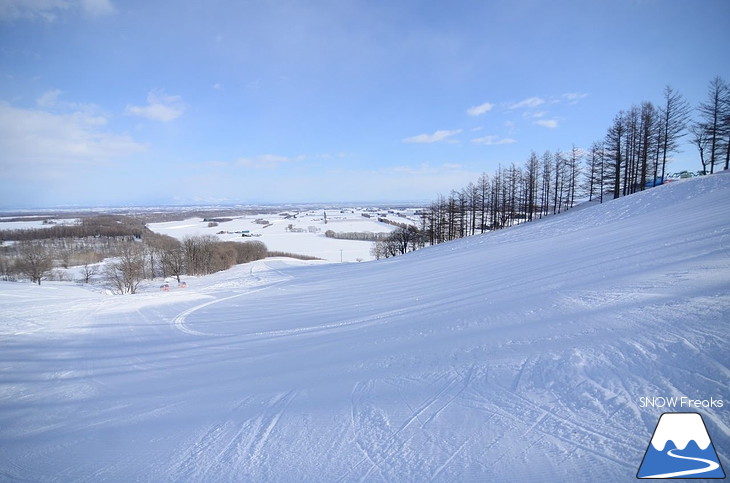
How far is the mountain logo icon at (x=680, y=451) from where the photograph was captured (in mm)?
2469

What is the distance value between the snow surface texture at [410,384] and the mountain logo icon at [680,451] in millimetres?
88

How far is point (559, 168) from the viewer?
37531mm

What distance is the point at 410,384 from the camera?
443 cm

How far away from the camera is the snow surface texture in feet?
10.1

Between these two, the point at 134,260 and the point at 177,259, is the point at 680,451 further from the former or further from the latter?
the point at 177,259

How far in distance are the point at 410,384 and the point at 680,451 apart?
9.68 ft

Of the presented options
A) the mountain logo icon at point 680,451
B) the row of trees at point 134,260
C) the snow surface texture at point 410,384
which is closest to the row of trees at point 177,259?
the row of trees at point 134,260

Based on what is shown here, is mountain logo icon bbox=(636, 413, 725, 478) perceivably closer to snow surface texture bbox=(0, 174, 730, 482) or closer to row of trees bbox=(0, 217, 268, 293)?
Answer: snow surface texture bbox=(0, 174, 730, 482)

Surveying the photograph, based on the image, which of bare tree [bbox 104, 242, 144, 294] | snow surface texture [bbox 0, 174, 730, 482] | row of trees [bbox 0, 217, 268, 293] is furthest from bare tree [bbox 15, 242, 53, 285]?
snow surface texture [bbox 0, 174, 730, 482]

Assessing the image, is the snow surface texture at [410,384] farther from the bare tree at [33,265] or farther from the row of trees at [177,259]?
the bare tree at [33,265]

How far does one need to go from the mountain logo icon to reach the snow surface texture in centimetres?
9

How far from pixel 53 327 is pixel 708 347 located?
56.3 ft

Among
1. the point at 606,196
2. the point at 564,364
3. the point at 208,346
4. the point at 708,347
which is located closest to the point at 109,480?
the point at 208,346

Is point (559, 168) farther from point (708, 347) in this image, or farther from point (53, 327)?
point (53, 327)
